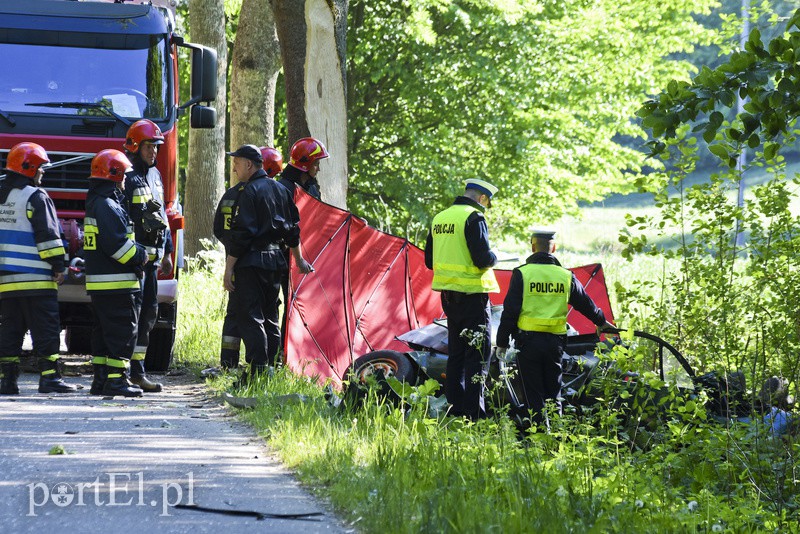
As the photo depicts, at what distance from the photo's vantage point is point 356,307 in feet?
32.8

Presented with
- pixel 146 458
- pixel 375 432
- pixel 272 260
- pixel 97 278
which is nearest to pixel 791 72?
pixel 375 432

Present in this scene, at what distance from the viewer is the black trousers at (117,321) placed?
858 centimetres

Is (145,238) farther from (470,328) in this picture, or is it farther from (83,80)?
(470,328)

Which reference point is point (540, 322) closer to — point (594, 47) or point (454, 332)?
point (454, 332)

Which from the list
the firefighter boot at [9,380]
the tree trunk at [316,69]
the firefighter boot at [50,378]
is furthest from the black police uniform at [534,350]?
the tree trunk at [316,69]

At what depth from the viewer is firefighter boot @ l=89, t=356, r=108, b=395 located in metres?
8.66

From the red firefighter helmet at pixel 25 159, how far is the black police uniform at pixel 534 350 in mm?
3752

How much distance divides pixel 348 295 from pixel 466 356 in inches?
81.7

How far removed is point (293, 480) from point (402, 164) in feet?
54.4

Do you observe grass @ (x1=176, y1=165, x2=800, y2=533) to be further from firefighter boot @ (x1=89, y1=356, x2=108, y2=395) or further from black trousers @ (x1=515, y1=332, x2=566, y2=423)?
firefighter boot @ (x1=89, y1=356, x2=108, y2=395)

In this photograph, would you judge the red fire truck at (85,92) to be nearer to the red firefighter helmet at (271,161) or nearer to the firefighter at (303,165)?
the red firefighter helmet at (271,161)

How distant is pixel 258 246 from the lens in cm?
870

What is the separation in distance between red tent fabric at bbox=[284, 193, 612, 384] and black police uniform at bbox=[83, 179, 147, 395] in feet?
4.12

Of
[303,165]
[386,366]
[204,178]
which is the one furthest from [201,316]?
[204,178]
